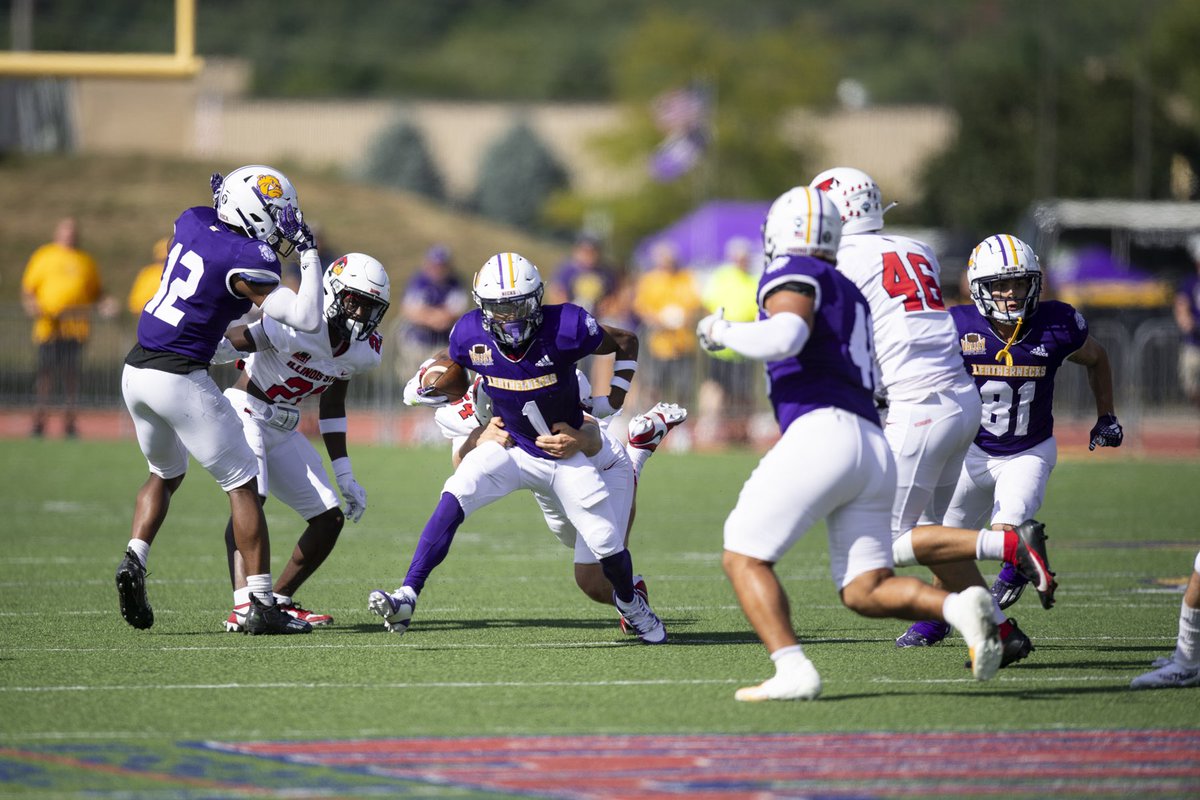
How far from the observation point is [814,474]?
625cm

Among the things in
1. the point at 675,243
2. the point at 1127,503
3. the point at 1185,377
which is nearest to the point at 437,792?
the point at 1127,503

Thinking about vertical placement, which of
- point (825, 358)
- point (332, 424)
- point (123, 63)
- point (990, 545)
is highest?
point (123, 63)

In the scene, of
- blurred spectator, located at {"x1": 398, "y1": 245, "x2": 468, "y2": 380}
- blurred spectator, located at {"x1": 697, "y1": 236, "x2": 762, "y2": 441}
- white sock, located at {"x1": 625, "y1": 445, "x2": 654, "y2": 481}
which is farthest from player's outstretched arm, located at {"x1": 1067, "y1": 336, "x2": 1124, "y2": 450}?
blurred spectator, located at {"x1": 398, "y1": 245, "x2": 468, "y2": 380}

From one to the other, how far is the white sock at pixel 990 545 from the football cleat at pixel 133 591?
3.70 m

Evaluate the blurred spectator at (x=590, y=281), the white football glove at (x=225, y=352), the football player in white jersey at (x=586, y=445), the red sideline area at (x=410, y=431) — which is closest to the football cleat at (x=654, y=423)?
the football player in white jersey at (x=586, y=445)

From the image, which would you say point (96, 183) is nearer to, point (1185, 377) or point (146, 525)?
point (1185, 377)

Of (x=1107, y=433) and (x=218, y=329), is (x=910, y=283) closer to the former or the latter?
(x=1107, y=433)

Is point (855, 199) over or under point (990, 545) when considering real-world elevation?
over

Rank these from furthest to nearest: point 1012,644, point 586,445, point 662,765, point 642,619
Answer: point 586,445 → point 642,619 → point 1012,644 → point 662,765

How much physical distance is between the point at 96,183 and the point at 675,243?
1928 centimetres

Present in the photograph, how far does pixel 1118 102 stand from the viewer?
46219 mm

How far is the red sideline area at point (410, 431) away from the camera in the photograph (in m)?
19.9

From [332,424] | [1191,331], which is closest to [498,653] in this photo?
[332,424]

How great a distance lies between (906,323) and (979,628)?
5.83 feet
